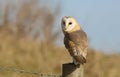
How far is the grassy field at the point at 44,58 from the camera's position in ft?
33.2

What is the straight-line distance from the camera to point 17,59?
10273mm

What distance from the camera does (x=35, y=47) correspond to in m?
11.1

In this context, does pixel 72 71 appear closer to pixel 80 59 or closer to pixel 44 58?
pixel 80 59

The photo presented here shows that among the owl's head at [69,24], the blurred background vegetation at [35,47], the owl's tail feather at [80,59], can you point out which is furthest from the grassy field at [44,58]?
the owl's tail feather at [80,59]

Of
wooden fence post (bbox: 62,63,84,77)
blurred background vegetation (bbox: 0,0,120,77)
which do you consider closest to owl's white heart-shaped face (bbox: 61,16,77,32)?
wooden fence post (bbox: 62,63,84,77)

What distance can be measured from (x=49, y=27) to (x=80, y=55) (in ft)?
23.2

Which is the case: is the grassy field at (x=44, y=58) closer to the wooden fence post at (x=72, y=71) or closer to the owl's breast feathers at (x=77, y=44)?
the owl's breast feathers at (x=77, y=44)

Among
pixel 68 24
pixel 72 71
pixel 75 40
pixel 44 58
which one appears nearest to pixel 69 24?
pixel 68 24

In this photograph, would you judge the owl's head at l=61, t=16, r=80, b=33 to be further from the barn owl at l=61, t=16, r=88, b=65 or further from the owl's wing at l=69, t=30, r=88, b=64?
the owl's wing at l=69, t=30, r=88, b=64

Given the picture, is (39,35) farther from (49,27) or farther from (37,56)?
(37,56)

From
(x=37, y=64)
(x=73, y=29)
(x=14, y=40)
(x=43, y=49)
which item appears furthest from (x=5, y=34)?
(x=73, y=29)

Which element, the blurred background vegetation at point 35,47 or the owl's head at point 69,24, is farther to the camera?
the blurred background vegetation at point 35,47

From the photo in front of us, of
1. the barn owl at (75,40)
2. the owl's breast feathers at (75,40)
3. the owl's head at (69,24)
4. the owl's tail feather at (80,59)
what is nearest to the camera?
the owl's tail feather at (80,59)

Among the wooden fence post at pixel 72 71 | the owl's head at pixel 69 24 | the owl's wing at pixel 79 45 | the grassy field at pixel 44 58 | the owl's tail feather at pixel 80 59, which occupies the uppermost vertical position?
the owl's head at pixel 69 24
